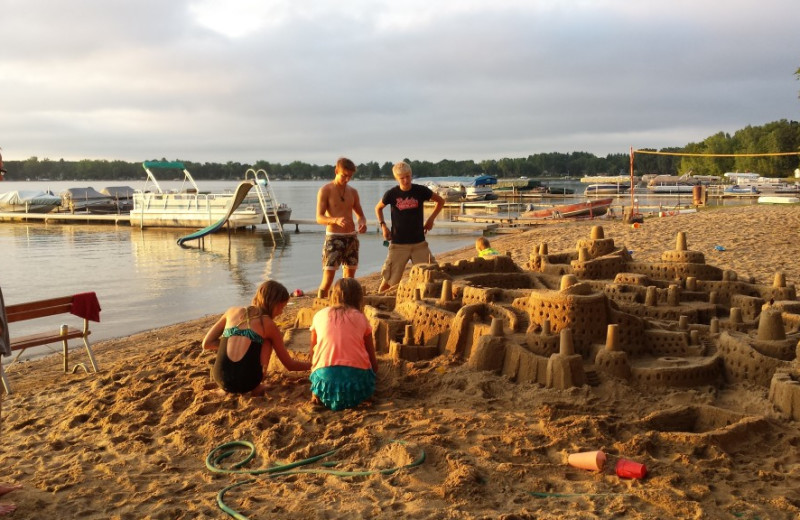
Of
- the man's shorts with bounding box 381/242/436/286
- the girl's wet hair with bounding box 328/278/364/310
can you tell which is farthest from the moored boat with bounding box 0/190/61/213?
the girl's wet hair with bounding box 328/278/364/310

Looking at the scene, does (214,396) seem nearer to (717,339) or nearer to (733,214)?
(717,339)

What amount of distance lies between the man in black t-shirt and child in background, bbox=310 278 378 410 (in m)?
3.17

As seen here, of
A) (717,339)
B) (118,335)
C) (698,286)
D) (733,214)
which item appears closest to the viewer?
(717,339)

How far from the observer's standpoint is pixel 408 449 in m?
4.23

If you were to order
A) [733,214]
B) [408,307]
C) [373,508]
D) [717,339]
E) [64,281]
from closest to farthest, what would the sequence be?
[373,508], [717,339], [408,307], [64,281], [733,214]

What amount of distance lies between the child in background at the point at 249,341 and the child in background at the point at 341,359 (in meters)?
0.40

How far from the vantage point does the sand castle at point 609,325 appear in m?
5.32

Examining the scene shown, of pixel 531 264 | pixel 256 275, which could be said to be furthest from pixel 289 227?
pixel 531 264

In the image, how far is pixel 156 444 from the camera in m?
4.86

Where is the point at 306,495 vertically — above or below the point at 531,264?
below

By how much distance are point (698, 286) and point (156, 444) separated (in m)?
5.52

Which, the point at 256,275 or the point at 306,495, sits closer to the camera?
the point at 306,495

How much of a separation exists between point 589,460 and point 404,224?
462 cm

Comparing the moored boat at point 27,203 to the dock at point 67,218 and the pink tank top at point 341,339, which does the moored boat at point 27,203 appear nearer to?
the dock at point 67,218
